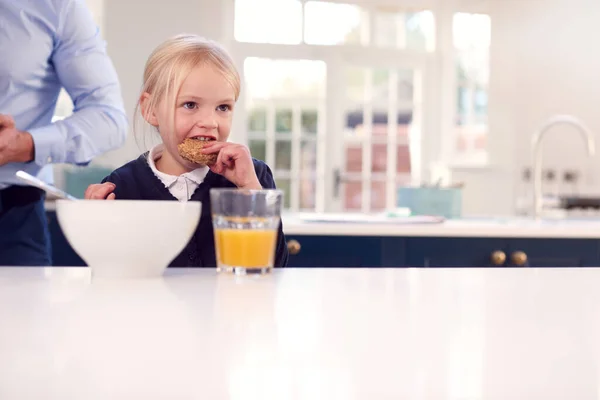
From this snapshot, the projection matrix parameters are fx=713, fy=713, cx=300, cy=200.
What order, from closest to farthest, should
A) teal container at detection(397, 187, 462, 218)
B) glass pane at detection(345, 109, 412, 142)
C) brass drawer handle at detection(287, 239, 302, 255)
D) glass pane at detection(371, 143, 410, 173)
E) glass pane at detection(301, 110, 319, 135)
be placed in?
brass drawer handle at detection(287, 239, 302, 255)
teal container at detection(397, 187, 462, 218)
glass pane at detection(301, 110, 319, 135)
glass pane at detection(345, 109, 412, 142)
glass pane at detection(371, 143, 410, 173)

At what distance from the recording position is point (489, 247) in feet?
6.52

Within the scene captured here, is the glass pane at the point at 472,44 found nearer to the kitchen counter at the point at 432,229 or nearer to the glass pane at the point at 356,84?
the glass pane at the point at 356,84

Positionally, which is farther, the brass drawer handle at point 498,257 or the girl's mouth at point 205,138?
the brass drawer handle at point 498,257

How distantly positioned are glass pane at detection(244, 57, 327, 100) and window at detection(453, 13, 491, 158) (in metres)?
1.15

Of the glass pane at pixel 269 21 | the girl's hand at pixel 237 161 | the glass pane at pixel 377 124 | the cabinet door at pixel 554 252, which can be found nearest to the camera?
the girl's hand at pixel 237 161

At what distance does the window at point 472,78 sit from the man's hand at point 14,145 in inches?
193

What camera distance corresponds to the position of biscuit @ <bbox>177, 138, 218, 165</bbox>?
3.39 feet

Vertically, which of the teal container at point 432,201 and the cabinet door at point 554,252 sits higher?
the teal container at point 432,201

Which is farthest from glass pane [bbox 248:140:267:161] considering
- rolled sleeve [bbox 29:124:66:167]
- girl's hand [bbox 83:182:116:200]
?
girl's hand [bbox 83:182:116:200]

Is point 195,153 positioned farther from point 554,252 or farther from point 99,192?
point 554,252

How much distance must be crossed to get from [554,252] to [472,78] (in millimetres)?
4006

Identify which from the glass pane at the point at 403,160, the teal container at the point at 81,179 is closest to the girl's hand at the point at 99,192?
the teal container at the point at 81,179

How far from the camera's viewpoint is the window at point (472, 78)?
576 centimetres

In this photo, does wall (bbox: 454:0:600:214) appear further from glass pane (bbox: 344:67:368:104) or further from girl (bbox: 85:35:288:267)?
girl (bbox: 85:35:288:267)
